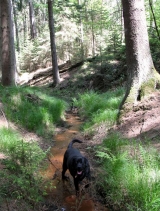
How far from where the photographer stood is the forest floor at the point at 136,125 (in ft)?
17.7

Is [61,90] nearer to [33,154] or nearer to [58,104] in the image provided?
[58,104]

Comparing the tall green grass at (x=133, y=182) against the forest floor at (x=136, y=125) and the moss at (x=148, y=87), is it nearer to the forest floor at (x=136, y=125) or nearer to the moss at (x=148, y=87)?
the forest floor at (x=136, y=125)

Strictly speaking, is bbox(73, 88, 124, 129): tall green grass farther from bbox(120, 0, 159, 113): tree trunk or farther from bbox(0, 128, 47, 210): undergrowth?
bbox(0, 128, 47, 210): undergrowth

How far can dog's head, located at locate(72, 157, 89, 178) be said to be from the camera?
3.97m

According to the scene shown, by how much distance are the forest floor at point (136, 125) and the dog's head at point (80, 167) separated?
3.20ft

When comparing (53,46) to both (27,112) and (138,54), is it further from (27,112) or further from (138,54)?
(138,54)

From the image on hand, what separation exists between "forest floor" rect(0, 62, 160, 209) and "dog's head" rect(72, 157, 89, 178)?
97 centimetres

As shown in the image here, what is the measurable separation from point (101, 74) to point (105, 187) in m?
12.1

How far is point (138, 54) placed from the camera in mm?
6355

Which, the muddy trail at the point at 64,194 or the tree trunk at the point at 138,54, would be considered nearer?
the muddy trail at the point at 64,194

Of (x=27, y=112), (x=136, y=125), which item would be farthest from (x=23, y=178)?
(x=27, y=112)

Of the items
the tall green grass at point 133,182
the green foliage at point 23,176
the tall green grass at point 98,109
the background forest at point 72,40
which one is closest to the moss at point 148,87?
the tall green grass at point 98,109

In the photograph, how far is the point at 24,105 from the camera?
7680 mm

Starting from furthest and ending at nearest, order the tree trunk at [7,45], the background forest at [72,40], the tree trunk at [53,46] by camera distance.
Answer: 1. the background forest at [72,40]
2. the tree trunk at [53,46]
3. the tree trunk at [7,45]
